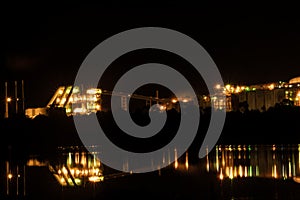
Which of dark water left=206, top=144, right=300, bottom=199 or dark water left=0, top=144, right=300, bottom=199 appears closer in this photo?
dark water left=206, top=144, right=300, bottom=199

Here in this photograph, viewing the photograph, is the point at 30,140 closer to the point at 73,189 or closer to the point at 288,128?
the point at 288,128

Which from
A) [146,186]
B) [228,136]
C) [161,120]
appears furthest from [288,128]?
[146,186]

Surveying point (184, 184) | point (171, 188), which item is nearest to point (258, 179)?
point (184, 184)

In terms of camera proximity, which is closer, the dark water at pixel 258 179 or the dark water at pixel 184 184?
the dark water at pixel 258 179

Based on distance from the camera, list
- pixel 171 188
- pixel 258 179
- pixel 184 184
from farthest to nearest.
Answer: pixel 258 179
pixel 184 184
pixel 171 188

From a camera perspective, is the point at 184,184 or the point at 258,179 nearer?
the point at 184,184

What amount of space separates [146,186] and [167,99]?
36.6 metres

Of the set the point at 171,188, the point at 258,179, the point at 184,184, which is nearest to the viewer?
the point at 171,188

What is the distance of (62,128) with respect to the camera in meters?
26.6

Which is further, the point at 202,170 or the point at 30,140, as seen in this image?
the point at 30,140

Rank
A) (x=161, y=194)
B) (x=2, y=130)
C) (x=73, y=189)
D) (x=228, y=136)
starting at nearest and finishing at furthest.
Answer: (x=161, y=194)
(x=73, y=189)
(x=228, y=136)
(x=2, y=130)

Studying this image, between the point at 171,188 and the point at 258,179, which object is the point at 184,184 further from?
the point at 258,179

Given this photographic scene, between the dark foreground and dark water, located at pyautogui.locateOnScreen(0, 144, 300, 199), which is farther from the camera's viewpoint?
dark water, located at pyautogui.locateOnScreen(0, 144, 300, 199)

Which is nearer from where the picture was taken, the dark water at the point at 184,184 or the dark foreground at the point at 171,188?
the dark foreground at the point at 171,188
